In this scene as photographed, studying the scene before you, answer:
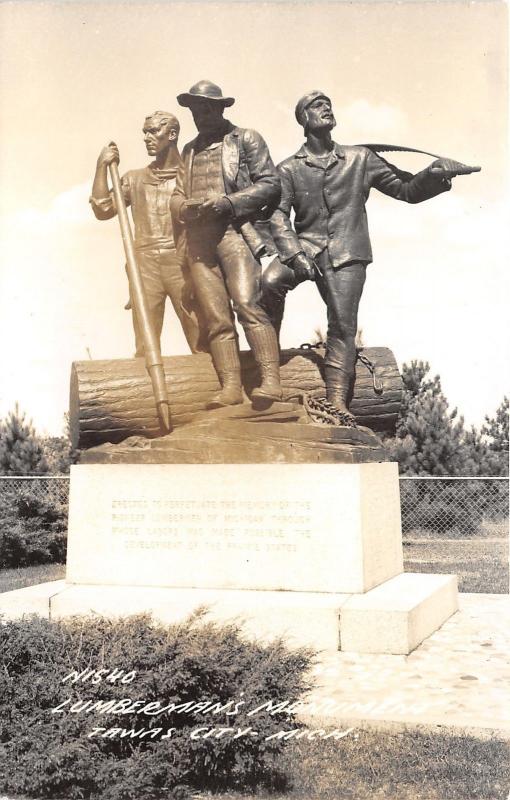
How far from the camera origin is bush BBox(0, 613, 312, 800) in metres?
3.51

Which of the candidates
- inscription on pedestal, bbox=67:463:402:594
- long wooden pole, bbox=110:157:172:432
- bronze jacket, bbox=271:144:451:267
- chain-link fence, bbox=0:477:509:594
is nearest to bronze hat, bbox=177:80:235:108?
bronze jacket, bbox=271:144:451:267

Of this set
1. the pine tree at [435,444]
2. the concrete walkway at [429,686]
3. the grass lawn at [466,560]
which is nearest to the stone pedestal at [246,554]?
the concrete walkway at [429,686]

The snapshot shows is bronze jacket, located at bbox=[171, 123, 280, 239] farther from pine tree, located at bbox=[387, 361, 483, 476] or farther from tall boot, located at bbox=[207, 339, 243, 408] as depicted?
pine tree, located at bbox=[387, 361, 483, 476]

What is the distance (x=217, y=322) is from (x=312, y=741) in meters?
3.59

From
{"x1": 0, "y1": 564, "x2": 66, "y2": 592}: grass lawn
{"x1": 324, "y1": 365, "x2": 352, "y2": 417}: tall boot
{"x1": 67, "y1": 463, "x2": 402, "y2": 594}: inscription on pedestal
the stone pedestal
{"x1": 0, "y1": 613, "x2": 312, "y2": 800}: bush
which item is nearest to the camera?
{"x1": 0, "y1": 613, "x2": 312, "y2": 800}: bush

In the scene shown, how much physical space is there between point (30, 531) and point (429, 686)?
859cm

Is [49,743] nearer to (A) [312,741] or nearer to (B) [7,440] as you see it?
(A) [312,741]

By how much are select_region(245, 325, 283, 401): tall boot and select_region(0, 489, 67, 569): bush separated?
21.5ft

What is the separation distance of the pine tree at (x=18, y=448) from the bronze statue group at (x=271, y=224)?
8.43m

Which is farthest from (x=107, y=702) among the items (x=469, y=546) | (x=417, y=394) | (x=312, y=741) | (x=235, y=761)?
(x=417, y=394)

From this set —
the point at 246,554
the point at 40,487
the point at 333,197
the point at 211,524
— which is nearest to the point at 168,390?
the point at 211,524

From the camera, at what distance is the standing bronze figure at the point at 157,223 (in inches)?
300

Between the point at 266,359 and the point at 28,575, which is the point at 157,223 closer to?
the point at 266,359

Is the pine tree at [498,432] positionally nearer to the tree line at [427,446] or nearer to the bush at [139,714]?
the tree line at [427,446]
